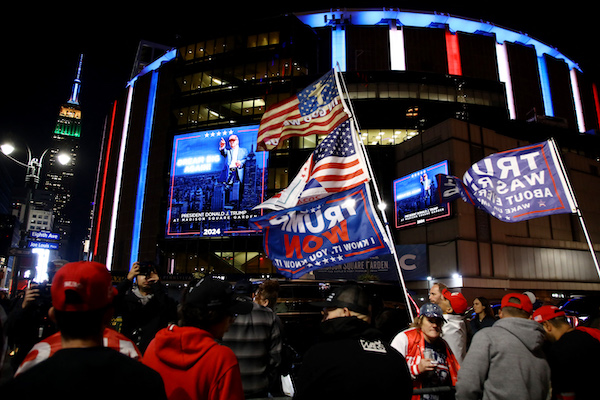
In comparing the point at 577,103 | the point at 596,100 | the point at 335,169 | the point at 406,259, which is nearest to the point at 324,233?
the point at 335,169

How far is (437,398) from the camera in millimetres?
3994

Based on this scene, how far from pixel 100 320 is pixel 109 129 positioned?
177 ft

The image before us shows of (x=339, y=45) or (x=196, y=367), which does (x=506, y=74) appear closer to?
(x=339, y=45)

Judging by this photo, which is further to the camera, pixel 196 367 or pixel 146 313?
pixel 146 313

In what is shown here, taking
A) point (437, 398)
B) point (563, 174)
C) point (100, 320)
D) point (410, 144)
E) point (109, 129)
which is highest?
point (109, 129)

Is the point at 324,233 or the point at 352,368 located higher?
the point at 324,233

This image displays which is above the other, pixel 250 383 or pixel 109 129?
pixel 109 129

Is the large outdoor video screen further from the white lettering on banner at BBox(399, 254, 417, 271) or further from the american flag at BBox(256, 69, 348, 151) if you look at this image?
the american flag at BBox(256, 69, 348, 151)

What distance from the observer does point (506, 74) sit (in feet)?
136

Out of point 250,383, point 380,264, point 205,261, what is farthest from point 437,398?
point 205,261

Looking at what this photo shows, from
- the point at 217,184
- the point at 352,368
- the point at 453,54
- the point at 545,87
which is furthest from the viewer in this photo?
the point at 545,87

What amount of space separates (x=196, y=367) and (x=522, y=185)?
23.0 feet

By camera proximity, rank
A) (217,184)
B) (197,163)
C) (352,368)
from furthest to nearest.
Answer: (197,163), (217,184), (352,368)

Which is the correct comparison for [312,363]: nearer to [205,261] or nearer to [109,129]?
[205,261]
